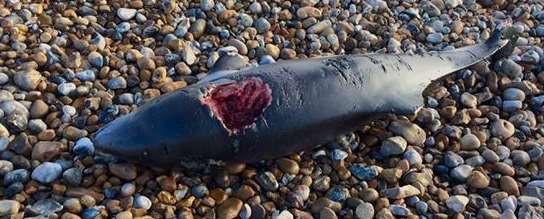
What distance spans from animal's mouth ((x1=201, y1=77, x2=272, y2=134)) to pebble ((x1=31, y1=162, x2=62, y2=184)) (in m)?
0.78

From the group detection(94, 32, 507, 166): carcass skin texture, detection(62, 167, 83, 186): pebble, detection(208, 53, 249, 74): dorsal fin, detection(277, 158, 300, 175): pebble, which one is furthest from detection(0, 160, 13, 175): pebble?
detection(277, 158, 300, 175): pebble

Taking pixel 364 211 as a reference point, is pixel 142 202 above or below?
above

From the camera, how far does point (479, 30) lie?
525 cm

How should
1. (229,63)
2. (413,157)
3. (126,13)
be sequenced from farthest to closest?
1. (126,13)
2. (229,63)
3. (413,157)

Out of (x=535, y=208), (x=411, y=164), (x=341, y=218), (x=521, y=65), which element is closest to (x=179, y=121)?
(x=341, y=218)

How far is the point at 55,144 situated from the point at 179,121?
709 millimetres

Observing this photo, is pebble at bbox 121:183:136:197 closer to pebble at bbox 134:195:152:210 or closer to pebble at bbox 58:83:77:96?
pebble at bbox 134:195:152:210

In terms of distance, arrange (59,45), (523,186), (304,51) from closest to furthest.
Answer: (523,186) → (59,45) → (304,51)

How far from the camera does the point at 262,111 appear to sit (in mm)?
3498

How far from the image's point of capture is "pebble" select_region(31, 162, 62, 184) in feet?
11.2

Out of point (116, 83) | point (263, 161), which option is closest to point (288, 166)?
point (263, 161)

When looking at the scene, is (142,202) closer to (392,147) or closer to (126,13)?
(392,147)

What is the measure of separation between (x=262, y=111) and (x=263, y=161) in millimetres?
315

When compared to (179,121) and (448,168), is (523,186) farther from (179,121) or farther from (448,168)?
(179,121)
